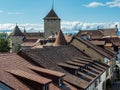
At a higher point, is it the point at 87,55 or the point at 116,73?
the point at 87,55

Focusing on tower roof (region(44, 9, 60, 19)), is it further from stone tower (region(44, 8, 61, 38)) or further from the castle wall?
the castle wall

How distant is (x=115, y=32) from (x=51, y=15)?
28359mm

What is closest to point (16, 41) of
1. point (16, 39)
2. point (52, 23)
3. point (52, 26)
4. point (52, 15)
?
point (16, 39)

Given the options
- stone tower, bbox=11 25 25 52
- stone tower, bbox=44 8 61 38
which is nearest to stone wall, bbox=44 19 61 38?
stone tower, bbox=44 8 61 38

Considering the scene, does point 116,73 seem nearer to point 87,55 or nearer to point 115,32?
point 87,55

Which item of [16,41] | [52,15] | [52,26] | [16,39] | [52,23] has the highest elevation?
[52,15]

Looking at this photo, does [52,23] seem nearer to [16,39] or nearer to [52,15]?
[52,15]

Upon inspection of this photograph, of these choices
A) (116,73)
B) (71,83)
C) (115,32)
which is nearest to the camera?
(71,83)

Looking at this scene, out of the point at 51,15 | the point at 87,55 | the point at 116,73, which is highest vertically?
the point at 51,15

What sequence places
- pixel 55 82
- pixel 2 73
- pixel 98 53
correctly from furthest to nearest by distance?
pixel 98 53, pixel 55 82, pixel 2 73

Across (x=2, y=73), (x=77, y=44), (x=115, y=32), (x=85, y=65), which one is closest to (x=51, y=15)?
(x=115, y=32)

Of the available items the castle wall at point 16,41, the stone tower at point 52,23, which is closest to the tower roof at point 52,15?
the stone tower at point 52,23

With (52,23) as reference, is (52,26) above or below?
below

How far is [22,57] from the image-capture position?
2506 centimetres
